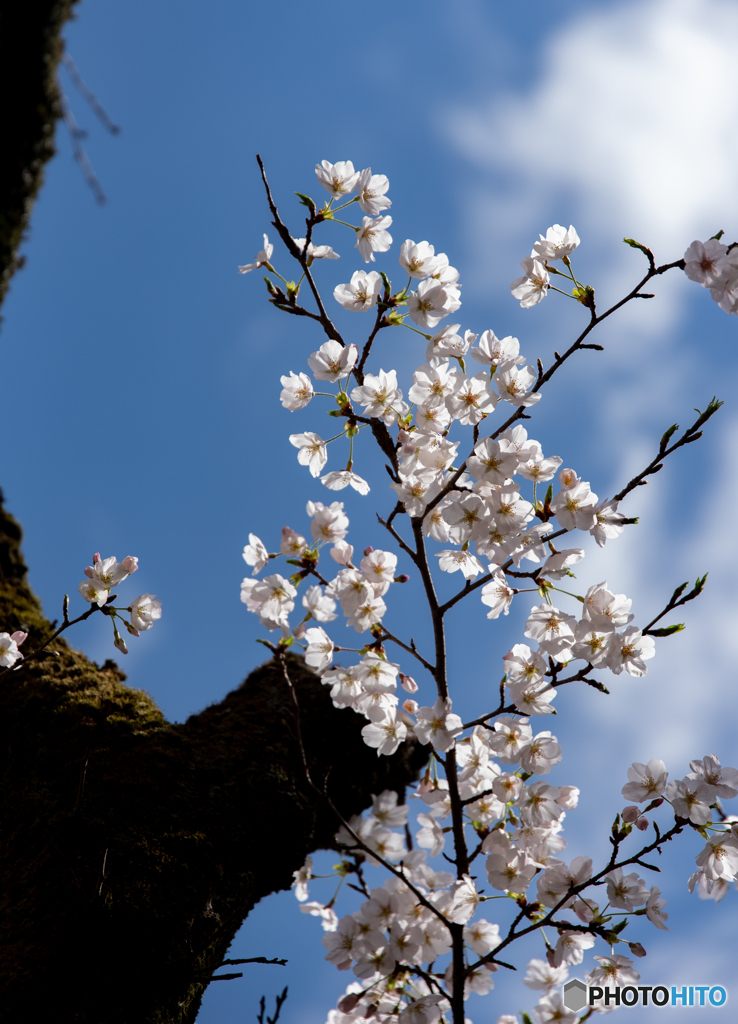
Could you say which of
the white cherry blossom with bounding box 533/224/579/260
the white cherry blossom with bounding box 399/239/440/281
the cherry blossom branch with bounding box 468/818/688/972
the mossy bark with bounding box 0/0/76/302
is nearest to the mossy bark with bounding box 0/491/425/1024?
the cherry blossom branch with bounding box 468/818/688/972

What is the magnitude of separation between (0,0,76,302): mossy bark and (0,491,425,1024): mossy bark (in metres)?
2.56

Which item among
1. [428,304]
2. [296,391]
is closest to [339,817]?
[296,391]

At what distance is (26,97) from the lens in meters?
3.99

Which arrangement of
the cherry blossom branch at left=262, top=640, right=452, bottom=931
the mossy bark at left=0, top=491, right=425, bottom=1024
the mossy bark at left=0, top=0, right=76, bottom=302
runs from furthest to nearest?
the mossy bark at left=0, top=0, right=76, bottom=302, the cherry blossom branch at left=262, top=640, right=452, bottom=931, the mossy bark at left=0, top=491, right=425, bottom=1024

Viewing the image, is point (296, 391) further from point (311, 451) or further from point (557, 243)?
point (557, 243)

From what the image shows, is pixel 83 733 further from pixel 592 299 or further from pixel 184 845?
pixel 592 299

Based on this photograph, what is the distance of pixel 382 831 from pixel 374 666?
34.8 inches

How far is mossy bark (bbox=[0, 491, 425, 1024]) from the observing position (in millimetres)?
1623

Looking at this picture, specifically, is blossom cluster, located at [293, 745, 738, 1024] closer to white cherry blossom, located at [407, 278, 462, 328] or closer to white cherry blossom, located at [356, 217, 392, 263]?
white cherry blossom, located at [407, 278, 462, 328]

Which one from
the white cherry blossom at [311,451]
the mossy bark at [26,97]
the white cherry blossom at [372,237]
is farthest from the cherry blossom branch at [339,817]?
the mossy bark at [26,97]

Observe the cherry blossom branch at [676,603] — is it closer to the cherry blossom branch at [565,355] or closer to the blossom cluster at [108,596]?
the cherry blossom branch at [565,355]

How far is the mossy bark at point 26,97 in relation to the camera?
3850mm

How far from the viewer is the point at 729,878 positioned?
1.80m

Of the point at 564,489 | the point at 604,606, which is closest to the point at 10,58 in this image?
the point at 564,489
